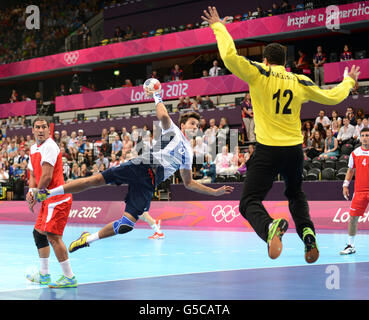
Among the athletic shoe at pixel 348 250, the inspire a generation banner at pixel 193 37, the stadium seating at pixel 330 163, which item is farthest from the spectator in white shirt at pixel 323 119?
the athletic shoe at pixel 348 250

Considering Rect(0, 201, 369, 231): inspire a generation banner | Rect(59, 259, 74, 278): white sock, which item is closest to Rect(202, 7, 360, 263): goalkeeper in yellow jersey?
Rect(59, 259, 74, 278): white sock

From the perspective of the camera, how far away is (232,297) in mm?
7152

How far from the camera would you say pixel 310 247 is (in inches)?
245

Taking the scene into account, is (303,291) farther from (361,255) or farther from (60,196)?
(361,255)

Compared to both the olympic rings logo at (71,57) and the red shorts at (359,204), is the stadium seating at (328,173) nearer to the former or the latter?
the red shorts at (359,204)

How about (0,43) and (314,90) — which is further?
(0,43)

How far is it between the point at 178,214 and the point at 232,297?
1228cm

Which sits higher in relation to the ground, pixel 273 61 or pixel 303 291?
pixel 273 61

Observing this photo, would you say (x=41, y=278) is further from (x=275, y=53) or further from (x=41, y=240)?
(x=275, y=53)

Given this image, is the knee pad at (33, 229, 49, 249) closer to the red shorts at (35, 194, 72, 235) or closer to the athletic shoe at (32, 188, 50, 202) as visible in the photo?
the red shorts at (35, 194, 72, 235)

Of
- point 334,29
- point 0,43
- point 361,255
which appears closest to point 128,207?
point 361,255

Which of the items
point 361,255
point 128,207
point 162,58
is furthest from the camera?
point 162,58

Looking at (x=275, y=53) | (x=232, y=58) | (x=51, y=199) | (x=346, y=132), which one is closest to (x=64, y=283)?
(x=51, y=199)

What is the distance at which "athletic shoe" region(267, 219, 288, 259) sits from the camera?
5.86 meters
